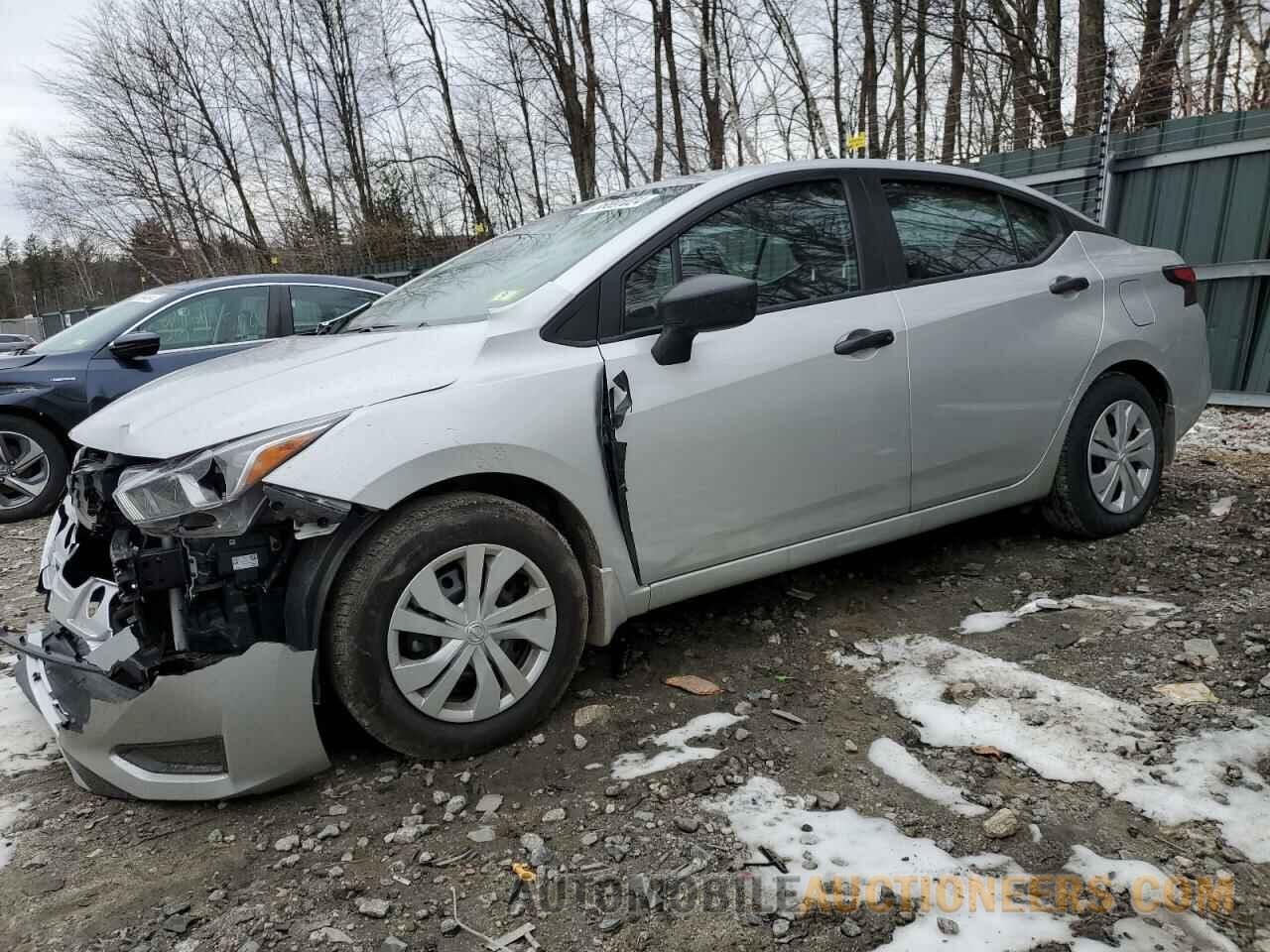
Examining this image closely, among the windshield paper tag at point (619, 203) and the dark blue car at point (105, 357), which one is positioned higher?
the windshield paper tag at point (619, 203)

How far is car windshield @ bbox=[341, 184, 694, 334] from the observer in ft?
8.94

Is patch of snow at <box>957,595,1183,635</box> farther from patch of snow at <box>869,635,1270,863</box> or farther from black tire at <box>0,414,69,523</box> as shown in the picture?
black tire at <box>0,414,69,523</box>

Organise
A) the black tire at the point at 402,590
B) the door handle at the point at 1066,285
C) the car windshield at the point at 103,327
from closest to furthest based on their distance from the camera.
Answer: the black tire at the point at 402,590 < the door handle at the point at 1066,285 < the car windshield at the point at 103,327

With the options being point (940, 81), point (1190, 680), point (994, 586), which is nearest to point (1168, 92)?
point (940, 81)

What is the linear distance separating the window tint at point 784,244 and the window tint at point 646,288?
2.8 inches

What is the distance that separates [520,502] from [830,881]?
126 centimetres

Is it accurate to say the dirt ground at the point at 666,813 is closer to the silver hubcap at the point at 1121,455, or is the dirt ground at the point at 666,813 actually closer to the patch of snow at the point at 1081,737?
the patch of snow at the point at 1081,737

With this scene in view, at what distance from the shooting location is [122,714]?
80.4 inches

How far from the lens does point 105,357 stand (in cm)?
559

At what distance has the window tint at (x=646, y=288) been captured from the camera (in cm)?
258

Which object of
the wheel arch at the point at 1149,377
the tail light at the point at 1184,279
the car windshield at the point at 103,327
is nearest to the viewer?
the wheel arch at the point at 1149,377

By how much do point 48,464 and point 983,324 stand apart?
5.80 m

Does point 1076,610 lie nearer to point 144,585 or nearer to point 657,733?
point 657,733

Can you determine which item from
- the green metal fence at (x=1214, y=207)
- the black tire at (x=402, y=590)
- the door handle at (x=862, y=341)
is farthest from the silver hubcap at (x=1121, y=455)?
the green metal fence at (x=1214, y=207)
